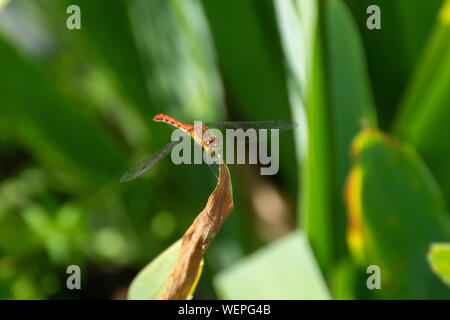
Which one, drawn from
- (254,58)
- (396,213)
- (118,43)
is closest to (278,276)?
(396,213)

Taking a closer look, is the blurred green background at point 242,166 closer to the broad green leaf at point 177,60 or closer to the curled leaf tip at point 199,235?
the broad green leaf at point 177,60

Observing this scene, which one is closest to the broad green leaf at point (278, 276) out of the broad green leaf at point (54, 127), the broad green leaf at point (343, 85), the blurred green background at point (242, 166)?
the blurred green background at point (242, 166)

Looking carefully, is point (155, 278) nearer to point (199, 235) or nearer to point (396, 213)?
point (199, 235)

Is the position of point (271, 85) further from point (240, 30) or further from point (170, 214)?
point (170, 214)

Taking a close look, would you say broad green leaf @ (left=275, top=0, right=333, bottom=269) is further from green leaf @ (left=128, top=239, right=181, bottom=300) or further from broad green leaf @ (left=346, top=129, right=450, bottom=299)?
green leaf @ (left=128, top=239, right=181, bottom=300)

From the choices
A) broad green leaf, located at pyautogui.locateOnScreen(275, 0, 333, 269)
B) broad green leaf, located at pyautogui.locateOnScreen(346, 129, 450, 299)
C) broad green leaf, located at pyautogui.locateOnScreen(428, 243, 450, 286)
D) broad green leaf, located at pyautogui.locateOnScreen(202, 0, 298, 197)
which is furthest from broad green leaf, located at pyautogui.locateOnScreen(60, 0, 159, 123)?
broad green leaf, located at pyautogui.locateOnScreen(428, 243, 450, 286)
